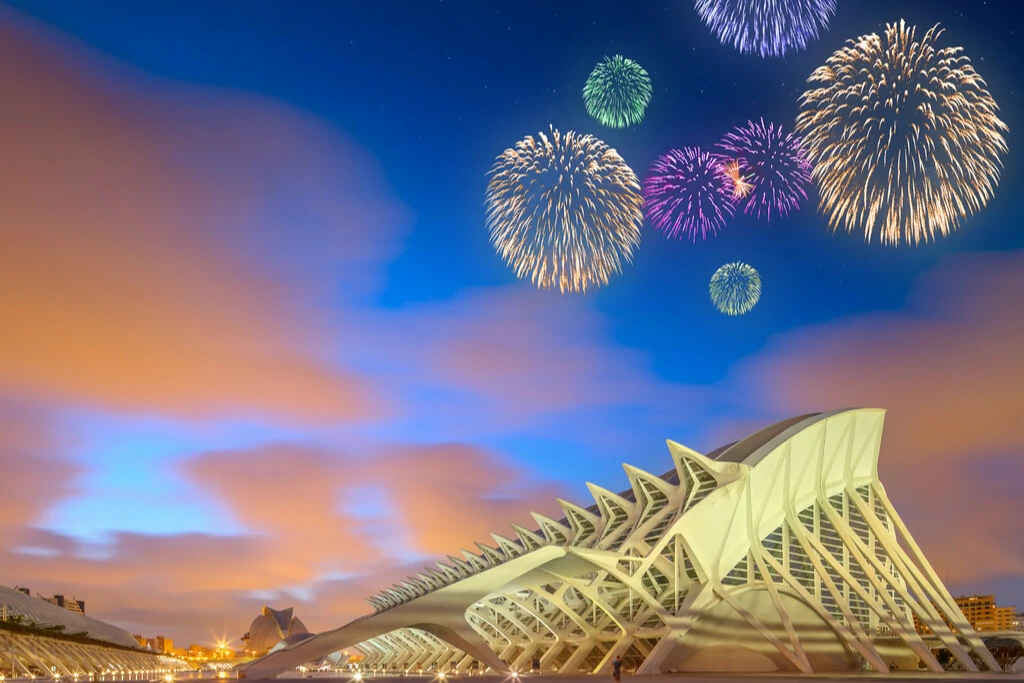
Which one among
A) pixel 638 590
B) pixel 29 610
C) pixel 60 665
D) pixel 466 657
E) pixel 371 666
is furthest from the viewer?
pixel 371 666

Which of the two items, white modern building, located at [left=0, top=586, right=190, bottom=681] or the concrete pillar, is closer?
the concrete pillar

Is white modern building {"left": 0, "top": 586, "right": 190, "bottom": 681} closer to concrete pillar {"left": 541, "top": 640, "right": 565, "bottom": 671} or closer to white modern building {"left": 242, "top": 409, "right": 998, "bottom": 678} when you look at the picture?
white modern building {"left": 242, "top": 409, "right": 998, "bottom": 678}

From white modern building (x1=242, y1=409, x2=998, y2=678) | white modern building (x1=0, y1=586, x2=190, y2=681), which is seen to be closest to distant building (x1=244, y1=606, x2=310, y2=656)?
white modern building (x1=0, y1=586, x2=190, y2=681)

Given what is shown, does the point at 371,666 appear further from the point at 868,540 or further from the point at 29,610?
the point at 868,540

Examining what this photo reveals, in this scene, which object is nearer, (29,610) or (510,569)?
(510,569)

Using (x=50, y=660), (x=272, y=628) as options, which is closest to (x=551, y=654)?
(x=50, y=660)

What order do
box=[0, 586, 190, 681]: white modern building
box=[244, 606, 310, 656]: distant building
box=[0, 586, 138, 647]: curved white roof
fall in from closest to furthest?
box=[0, 586, 190, 681]: white modern building → box=[0, 586, 138, 647]: curved white roof → box=[244, 606, 310, 656]: distant building

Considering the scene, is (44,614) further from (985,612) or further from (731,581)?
(985,612)

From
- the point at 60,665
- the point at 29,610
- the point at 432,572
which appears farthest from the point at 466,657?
the point at 29,610
